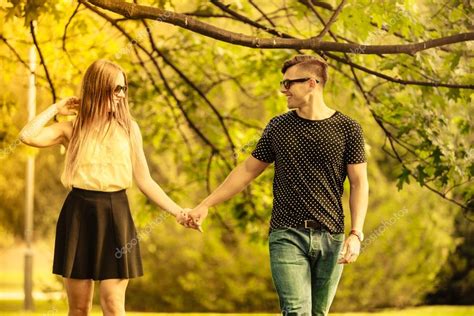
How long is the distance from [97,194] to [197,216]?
0.78m

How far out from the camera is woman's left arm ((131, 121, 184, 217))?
18.7 ft

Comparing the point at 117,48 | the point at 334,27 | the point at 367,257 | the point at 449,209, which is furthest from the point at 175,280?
the point at 334,27

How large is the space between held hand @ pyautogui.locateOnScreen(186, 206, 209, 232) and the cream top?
0.59 m

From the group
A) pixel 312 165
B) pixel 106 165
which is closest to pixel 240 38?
pixel 106 165

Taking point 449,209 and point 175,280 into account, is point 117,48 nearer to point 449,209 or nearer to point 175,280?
point 175,280

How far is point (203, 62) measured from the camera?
12.5 meters

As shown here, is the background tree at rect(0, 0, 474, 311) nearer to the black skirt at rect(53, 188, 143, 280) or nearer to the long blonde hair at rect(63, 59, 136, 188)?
the long blonde hair at rect(63, 59, 136, 188)

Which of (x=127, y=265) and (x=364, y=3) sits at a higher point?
(x=364, y=3)

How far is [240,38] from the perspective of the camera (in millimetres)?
6652

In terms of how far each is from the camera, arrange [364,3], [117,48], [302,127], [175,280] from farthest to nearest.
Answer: [175,280] < [117,48] < [364,3] < [302,127]

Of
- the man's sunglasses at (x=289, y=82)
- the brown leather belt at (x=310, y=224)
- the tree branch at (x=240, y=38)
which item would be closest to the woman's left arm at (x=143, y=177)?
the man's sunglasses at (x=289, y=82)

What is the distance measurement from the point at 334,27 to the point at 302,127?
4.54m

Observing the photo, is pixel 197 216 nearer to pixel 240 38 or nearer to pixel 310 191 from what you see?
pixel 310 191

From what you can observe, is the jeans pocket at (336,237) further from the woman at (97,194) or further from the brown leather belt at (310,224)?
the woman at (97,194)
